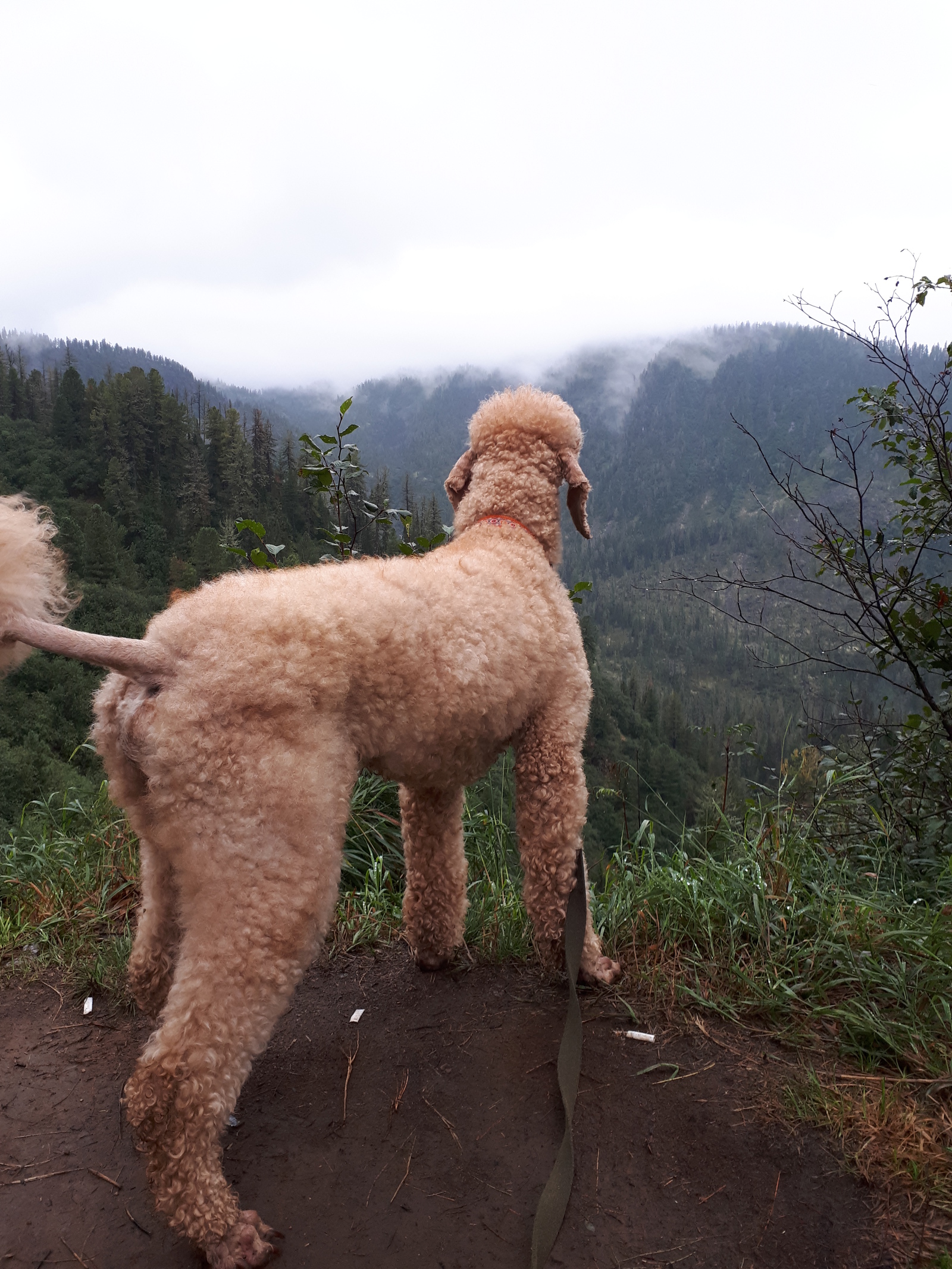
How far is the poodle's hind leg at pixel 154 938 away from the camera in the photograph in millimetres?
2043

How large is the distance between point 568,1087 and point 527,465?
6.99 feet

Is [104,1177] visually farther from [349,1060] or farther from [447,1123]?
[447,1123]

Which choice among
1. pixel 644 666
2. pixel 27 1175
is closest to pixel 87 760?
pixel 27 1175

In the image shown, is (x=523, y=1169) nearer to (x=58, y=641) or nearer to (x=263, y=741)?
(x=263, y=741)

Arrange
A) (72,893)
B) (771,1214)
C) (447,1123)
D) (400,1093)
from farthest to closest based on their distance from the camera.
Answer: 1. (72,893)
2. (400,1093)
3. (447,1123)
4. (771,1214)

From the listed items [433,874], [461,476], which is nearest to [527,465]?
[461,476]

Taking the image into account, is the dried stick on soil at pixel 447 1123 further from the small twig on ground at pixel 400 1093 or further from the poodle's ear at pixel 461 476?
the poodle's ear at pixel 461 476

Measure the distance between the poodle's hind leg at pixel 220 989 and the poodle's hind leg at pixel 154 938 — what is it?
429 mm

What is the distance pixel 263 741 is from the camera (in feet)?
5.36

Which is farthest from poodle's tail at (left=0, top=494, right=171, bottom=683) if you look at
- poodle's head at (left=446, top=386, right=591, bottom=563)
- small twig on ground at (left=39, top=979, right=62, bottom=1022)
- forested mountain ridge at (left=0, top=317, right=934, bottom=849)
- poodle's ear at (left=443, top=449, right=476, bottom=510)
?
small twig on ground at (left=39, top=979, right=62, bottom=1022)

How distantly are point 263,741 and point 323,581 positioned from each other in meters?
0.48

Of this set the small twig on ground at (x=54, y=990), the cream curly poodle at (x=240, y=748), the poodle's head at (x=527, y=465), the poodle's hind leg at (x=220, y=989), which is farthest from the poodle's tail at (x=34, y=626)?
the small twig on ground at (x=54, y=990)

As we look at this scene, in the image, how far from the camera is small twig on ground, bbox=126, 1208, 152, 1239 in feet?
5.79

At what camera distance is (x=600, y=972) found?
8.52 ft
